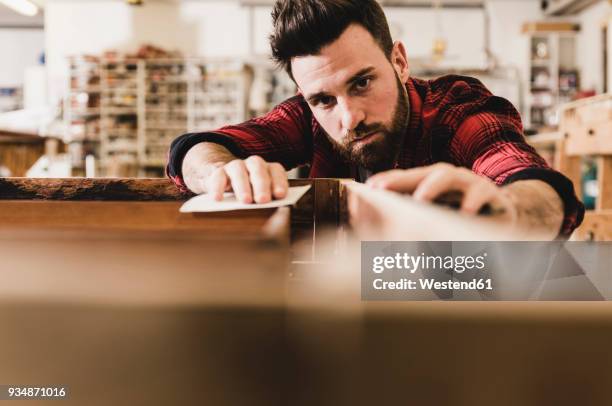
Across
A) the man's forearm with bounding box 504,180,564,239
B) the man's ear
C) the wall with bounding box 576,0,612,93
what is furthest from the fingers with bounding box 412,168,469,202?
the wall with bounding box 576,0,612,93

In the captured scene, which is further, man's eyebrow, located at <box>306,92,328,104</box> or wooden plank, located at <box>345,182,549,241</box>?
man's eyebrow, located at <box>306,92,328,104</box>

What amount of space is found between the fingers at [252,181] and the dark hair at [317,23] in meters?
0.66

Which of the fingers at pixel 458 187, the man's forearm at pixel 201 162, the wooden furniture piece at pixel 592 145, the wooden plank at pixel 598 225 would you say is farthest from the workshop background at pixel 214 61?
the fingers at pixel 458 187

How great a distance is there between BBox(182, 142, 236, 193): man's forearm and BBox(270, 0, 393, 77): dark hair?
1.05 ft

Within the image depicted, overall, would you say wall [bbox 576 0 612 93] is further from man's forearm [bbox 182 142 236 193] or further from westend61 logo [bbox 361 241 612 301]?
westend61 logo [bbox 361 241 612 301]

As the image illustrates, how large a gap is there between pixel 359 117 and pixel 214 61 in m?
6.13

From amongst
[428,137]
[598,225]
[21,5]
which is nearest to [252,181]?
[428,137]

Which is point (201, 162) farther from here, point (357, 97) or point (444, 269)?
point (444, 269)

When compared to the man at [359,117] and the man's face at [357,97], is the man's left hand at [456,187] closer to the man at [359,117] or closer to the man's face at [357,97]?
the man at [359,117]

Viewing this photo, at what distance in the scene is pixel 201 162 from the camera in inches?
43.6

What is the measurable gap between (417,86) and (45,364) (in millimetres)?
1249

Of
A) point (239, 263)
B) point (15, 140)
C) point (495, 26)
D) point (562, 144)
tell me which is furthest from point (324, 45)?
point (495, 26)

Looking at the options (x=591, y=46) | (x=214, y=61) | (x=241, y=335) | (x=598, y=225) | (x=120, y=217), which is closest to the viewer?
(x=241, y=335)

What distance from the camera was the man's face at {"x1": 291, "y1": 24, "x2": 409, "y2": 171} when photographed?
123 cm
